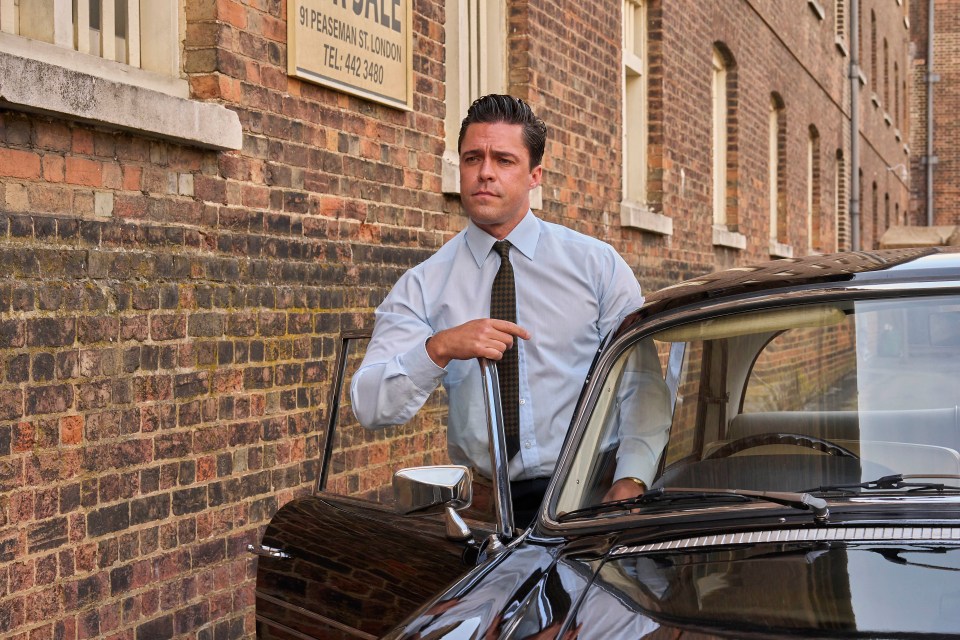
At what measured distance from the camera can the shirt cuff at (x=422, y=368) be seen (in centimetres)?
309

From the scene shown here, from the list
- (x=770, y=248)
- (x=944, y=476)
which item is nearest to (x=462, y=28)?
(x=944, y=476)

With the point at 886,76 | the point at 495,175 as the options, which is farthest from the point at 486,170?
the point at 886,76

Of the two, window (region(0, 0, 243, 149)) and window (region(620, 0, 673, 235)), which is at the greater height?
window (region(620, 0, 673, 235))

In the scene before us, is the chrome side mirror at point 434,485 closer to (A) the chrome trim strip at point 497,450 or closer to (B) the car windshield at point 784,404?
(A) the chrome trim strip at point 497,450

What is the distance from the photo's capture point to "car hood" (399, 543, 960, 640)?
204 centimetres

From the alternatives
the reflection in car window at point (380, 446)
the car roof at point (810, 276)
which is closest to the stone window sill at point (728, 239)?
the reflection in car window at point (380, 446)

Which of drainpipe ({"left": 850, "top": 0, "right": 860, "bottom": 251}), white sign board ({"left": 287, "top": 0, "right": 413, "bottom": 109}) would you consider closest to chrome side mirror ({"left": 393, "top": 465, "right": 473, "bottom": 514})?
white sign board ({"left": 287, "top": 0, "right": 413, "bottom": 109})

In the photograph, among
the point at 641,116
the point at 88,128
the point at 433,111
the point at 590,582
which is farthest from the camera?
the point at 641,116

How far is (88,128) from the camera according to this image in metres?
4.63

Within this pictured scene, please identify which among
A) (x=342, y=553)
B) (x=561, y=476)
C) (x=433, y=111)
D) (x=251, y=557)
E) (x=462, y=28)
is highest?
(x=462, y=28)

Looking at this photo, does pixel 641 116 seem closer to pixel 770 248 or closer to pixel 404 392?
pixel 770 248

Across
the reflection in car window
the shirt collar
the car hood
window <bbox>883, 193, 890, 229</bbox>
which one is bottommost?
the reflection in car window

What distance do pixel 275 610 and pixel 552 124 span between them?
626 cm

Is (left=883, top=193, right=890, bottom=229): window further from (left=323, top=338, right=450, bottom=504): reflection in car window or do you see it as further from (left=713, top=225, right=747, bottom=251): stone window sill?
(left=323, top=338, right=450, bottom=504): reflection in car window
